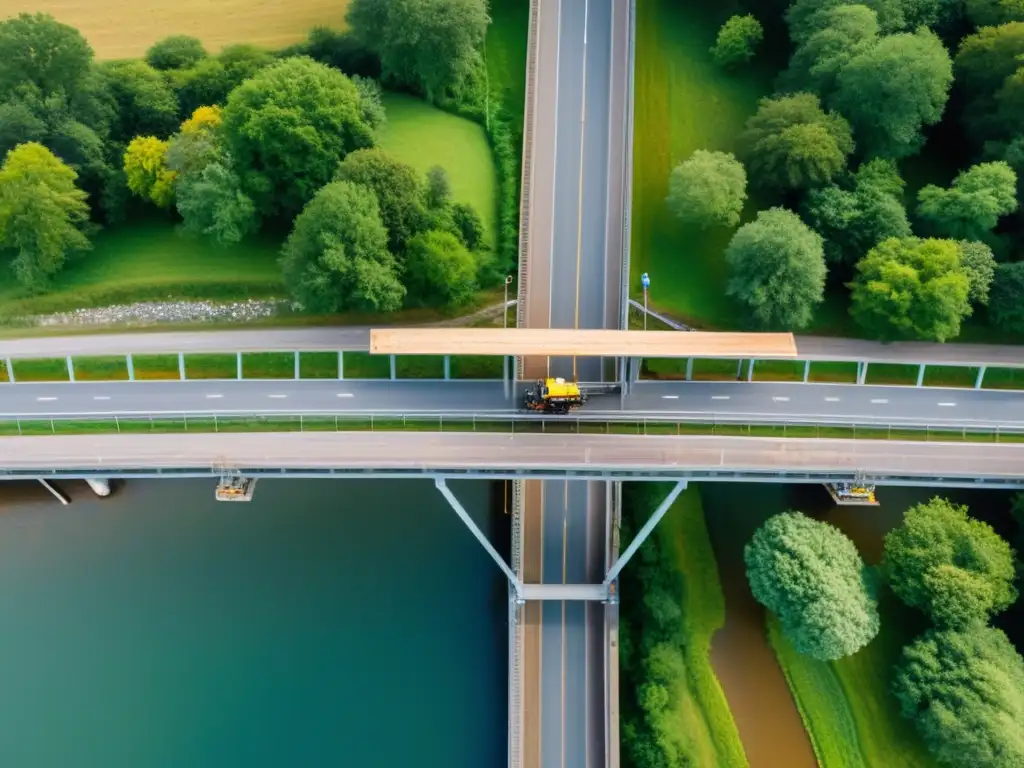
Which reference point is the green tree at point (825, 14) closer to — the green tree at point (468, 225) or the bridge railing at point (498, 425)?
the green tree at point (468, 225)

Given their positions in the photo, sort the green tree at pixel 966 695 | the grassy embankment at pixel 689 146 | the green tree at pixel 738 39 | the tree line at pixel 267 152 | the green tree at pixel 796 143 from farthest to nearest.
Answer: the green tree at pixel 738 39, the grassy embankment at pixel 689 146, the green tree at pixel 796 143, the tree line at pixel 267 152, the green tree at pixel 966 695

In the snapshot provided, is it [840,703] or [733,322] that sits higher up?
[733,322]

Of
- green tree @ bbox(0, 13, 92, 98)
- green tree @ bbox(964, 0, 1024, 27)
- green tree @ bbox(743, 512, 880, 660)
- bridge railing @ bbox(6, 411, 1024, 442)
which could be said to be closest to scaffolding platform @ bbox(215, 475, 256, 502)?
bridge railing @ bbox(6, 411, 1024, 442)

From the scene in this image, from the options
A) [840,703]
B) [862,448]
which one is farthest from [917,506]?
[840,703]

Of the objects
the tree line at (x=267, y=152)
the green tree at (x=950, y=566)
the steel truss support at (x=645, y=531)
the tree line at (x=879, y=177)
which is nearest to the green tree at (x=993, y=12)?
the tree line at (x=879, y=177)

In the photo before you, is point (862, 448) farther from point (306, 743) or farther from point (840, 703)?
point (306, 743)
